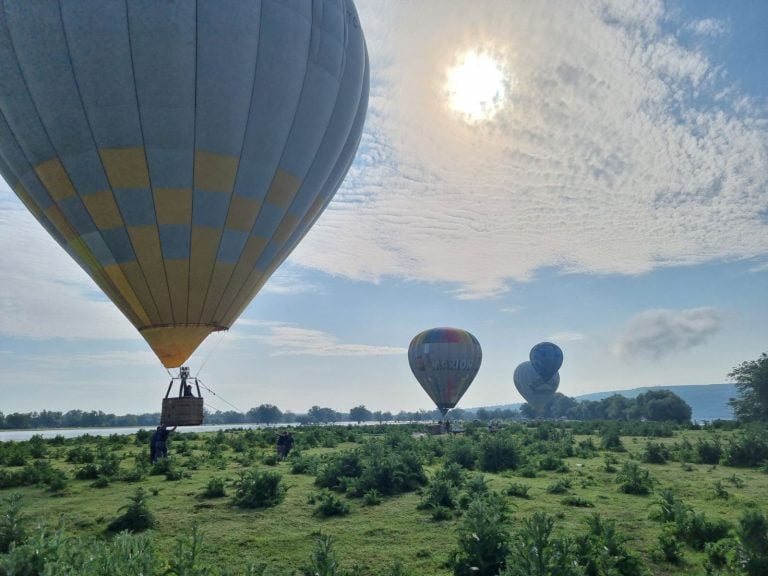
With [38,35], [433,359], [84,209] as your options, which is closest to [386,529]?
[84,209]

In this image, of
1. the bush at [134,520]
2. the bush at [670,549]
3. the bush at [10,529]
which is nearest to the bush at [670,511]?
the bush at [670,549]

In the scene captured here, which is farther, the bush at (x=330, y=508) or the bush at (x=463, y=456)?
the bush at (x=463, y=456)

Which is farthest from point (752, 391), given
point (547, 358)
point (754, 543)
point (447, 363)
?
point (754, 543)

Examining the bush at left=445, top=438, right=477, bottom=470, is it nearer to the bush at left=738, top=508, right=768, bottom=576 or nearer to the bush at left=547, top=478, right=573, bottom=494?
the bush at left=547, top=478, right=573, bottom=494

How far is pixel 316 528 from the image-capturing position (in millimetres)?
15844

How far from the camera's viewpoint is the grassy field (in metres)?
13.3

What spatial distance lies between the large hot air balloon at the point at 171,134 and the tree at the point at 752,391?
67.8 meters

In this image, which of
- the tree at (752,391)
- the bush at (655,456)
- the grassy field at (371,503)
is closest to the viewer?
the grassy field at (371,503)

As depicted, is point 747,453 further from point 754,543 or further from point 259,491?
point 259,491

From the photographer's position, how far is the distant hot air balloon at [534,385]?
138 metres

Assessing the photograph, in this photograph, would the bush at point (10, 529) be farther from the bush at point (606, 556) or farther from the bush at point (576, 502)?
the bush at point (576, 502)

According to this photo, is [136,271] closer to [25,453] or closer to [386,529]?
[386,529]

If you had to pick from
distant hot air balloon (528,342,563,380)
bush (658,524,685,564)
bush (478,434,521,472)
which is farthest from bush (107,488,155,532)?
distant hot air balloon (528,342,563,380)

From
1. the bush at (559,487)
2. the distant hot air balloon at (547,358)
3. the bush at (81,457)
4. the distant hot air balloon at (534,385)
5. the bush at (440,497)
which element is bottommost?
the bush at (559,487)
